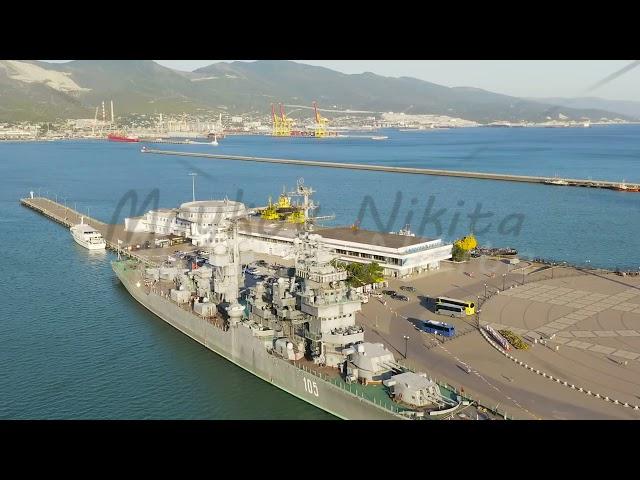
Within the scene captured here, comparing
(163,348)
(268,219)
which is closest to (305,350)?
(163,348)

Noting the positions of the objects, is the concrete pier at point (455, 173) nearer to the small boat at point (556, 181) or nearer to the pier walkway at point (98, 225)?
the small boat at point (556, 181)

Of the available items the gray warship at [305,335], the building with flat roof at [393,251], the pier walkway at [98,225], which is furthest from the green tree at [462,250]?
the pier walkway at [98,225]

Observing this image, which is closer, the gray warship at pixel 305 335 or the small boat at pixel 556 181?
the gray warship at pixel 305 335

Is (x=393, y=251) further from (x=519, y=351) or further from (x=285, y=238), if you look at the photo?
(x=519, y=351)

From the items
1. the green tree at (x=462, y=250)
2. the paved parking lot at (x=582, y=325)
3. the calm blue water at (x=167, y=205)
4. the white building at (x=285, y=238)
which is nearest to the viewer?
the paved parking lot at (x=582, y=325)

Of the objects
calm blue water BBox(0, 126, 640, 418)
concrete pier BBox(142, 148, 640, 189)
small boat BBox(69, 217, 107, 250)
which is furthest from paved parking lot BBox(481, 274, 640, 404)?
concrete pier BBox(142, 148, 640, 189)

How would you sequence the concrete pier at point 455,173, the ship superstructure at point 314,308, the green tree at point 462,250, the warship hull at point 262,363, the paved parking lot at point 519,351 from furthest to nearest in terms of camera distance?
1. the concrete pier at point 455,173
2. the green tree at point 462,250
3. the ship superstructure at point 314,308
4. the warship hull at point 262,363
5. the paved parking lot at point 519,351

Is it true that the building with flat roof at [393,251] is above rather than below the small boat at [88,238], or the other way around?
above
